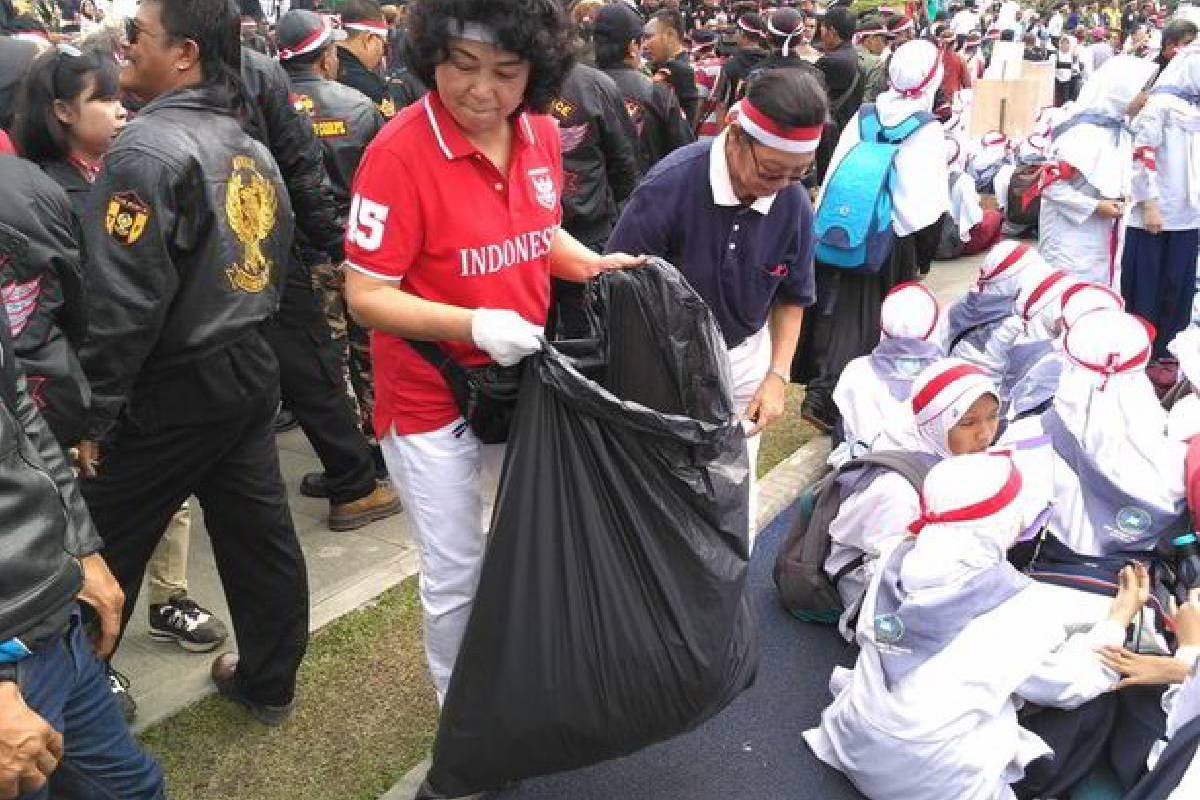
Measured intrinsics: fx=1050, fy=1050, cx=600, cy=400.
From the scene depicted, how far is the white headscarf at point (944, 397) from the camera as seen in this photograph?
A: 333 cm

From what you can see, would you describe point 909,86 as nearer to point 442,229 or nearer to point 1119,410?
point 1119,410

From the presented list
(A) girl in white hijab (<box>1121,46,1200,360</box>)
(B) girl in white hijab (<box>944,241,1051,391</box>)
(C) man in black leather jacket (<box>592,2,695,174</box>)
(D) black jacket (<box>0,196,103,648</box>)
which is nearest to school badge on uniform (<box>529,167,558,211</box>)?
(D) black jacket (<box>0,196,103,648</box>)

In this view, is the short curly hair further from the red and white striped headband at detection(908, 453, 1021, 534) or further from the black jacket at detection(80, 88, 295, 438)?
the red and white striped headband at detection(908, 453, 1021, 534)

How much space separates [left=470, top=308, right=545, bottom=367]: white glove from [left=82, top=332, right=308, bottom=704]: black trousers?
2.67 ft

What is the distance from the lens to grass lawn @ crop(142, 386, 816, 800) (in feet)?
8.70

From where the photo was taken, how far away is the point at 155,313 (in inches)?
90.7

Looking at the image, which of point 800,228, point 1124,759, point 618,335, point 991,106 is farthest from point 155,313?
point 991,106

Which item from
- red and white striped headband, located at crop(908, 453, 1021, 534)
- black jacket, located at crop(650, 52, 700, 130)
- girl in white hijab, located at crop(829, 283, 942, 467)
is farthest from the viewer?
black jacket, located at crop(650, 52, 700, 130)

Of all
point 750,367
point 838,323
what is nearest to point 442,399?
point 750,367

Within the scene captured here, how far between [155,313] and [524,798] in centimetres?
148

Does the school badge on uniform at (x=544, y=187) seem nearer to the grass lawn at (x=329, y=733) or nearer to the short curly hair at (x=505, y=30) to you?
the short curly hair at (x=505, y=30)

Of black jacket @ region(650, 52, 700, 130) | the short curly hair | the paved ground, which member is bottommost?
the paved ground

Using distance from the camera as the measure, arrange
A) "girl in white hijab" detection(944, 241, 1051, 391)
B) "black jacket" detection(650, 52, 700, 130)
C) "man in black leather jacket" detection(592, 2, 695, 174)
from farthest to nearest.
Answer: "black jacket" detection(650, 52, 700, 130) < "man in black leather jacket" detection(592, 2, 695, 174) < "girl in white hijab" detection(944, 241, 1051, 391)

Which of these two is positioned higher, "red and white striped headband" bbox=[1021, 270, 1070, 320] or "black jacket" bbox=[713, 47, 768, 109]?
"black jacket" bbox=[713, 47, 768, 109]
